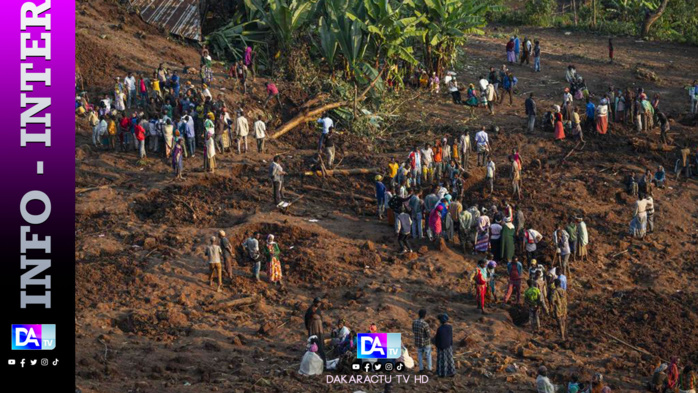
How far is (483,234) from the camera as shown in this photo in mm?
25438

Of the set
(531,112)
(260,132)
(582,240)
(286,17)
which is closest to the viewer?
(582,240)

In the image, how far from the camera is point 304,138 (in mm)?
30812

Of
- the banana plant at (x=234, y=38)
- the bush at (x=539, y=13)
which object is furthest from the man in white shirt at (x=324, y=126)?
the bush at (x=539, y=13)

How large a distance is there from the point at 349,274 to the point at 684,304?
22.6 ft

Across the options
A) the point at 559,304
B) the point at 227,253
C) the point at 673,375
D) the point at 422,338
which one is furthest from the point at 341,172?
the point at 673,375

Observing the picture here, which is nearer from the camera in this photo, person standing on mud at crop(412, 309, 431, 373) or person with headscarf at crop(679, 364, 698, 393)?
person with headscarf at crop(679, 364, 698, 393)

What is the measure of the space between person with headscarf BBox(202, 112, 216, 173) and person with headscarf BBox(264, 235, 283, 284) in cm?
459

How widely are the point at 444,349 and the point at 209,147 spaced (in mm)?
9491

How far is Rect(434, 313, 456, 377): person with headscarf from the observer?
2020cm

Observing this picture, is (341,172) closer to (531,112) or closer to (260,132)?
(260,132)

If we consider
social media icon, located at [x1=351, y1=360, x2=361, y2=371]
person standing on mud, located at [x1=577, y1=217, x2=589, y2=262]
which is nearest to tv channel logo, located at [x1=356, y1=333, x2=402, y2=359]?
social media icon, located at [x1=351, y1=360, x2=361, y2=371]

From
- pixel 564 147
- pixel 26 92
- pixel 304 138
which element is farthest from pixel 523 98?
pixel 26 92

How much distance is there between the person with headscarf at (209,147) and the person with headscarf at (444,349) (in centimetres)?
925

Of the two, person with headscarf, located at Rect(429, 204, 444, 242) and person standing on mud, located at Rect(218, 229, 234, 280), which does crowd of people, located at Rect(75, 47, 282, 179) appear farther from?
person with headscarf, located at Rect(429, 204, 444, 242)
